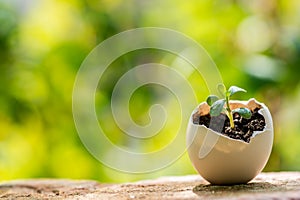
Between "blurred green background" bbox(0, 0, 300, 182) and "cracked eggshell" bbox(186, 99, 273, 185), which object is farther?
"blurred green background" bbox(0, 0, 300, 182)

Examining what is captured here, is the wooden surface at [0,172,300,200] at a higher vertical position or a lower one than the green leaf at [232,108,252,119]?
Result: lower

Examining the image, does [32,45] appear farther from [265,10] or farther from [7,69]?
[265,10]

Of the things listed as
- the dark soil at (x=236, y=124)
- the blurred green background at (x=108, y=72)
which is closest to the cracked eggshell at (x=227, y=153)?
the dark soil at (x=236, y=124)

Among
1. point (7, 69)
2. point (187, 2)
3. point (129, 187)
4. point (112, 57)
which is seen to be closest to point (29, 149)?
point (7, 69)

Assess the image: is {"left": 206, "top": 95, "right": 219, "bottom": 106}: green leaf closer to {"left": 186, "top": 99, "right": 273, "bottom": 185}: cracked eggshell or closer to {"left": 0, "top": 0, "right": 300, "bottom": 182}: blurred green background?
{"left": 186, "top": 99, "right": 273, "bottom": 185}: cracked eggshell

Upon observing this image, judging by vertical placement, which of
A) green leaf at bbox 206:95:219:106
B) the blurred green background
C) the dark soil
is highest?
the blurred green background

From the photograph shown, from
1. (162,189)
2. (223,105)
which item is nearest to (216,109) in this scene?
(223,105)

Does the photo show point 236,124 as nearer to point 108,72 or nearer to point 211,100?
point 211,100

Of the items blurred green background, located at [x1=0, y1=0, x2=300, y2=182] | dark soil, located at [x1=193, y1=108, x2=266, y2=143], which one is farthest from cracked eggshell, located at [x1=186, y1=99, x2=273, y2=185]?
blurred green background, located at [x1=0, y1=0, x2=300, y2=182]
